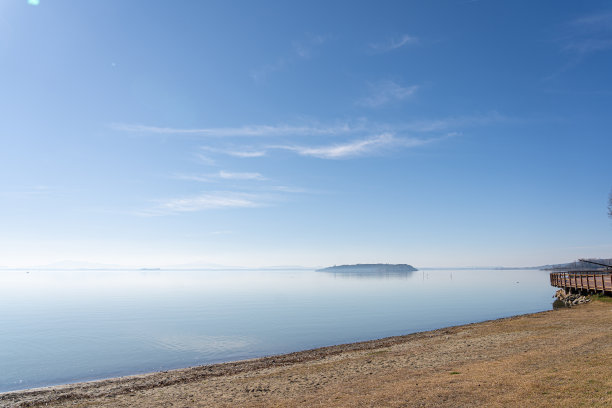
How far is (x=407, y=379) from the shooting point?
14.8 metres

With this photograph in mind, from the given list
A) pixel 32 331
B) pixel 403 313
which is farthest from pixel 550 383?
pixel 32 331

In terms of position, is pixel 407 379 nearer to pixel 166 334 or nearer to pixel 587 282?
pixel 166 334

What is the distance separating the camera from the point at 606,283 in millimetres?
39281

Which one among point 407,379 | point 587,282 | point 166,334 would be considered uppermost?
point 587,282

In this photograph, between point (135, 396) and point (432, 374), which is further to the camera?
point (135, 396)

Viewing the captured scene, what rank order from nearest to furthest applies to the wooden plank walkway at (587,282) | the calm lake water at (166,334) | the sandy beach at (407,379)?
the sandy beach at (407,379) < the calm lake water at (166,334) < the wooden plank walkway at (587,282)

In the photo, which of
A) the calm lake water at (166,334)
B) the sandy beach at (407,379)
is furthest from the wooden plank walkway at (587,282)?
the sandy beach at (407,379)

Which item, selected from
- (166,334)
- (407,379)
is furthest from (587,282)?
(166,334)

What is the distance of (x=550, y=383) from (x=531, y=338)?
11685mm

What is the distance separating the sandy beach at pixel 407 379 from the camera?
37.7ft

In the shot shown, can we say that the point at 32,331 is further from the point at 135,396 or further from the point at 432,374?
the point at 432,374

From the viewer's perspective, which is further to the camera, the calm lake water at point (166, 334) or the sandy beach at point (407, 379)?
the calm lake water at point (166, 334)

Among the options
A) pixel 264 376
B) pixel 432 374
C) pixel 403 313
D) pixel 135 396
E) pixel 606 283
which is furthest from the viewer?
pixel 403 313

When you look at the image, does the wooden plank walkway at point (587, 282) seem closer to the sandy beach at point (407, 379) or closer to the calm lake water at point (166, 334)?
the calm lake water at point (166, 334)
